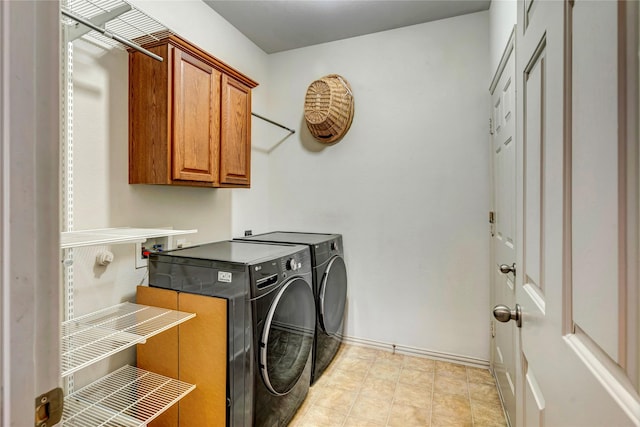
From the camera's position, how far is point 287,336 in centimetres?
168

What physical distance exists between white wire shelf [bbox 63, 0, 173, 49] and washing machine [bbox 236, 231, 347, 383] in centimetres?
139

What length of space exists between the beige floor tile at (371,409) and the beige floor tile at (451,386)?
0.40 meters

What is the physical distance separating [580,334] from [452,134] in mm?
2105

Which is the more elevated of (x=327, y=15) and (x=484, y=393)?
(x=327, y=15)

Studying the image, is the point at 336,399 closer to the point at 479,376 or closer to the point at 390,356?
the point at 390,356

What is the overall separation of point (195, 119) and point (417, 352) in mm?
2298

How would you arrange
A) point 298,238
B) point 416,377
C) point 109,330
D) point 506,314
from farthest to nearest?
point 298,238, point 416,377, point 109,330, point 506,314

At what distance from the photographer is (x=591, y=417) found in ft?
1.50

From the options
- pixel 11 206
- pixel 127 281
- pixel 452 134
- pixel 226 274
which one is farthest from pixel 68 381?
pixel 452 134

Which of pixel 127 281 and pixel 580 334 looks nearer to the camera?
pixel 580 334

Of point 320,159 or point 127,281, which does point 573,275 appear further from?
point 320,159

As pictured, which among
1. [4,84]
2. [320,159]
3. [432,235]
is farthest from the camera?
[320,159]

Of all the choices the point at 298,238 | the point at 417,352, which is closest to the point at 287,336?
the point at 298,238

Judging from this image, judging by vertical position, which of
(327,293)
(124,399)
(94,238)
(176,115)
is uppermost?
(176,115)
